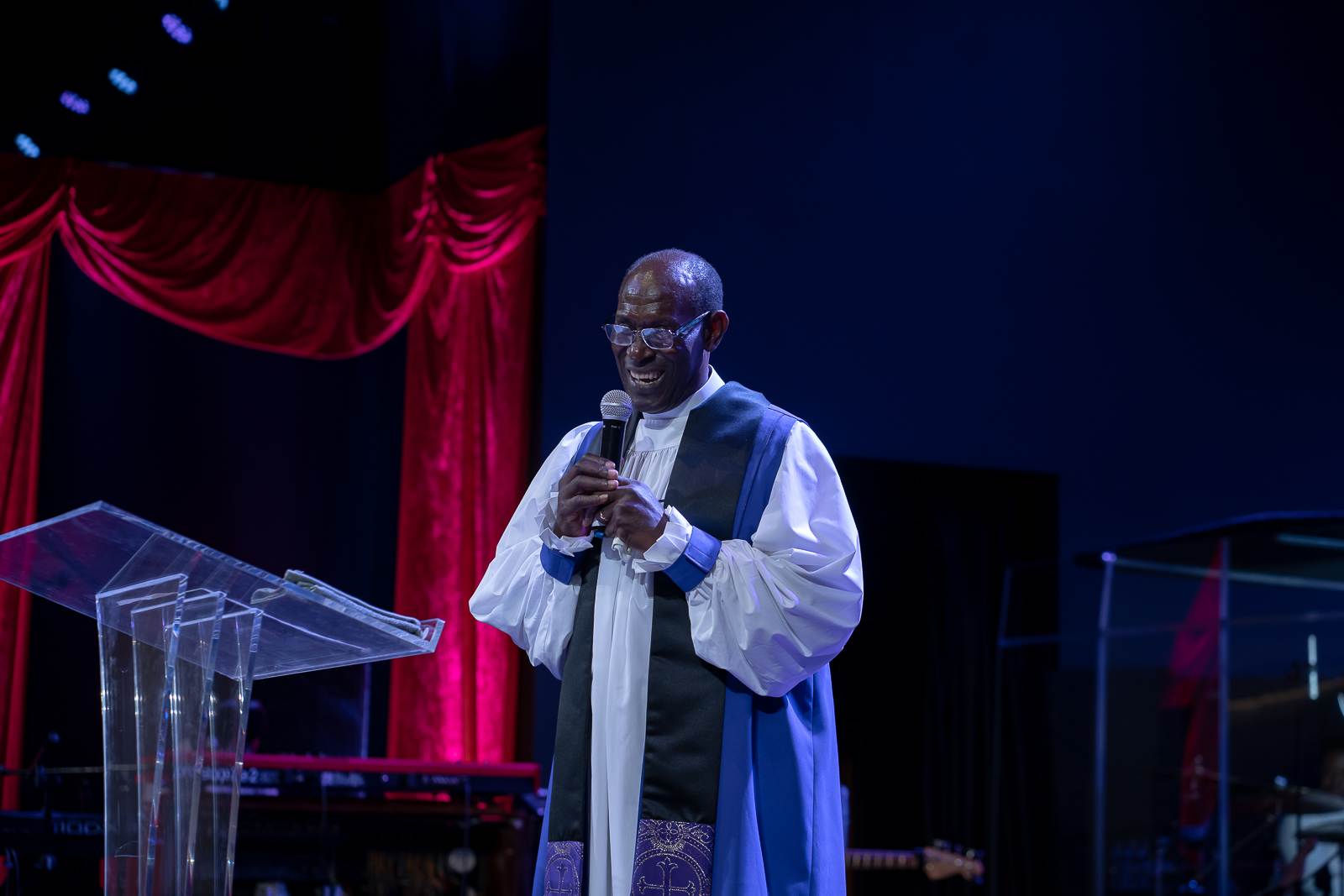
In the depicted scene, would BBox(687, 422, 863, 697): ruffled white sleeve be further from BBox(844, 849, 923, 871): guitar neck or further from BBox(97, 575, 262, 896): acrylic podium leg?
BBox(844, 849, 923, 871): guitar neck

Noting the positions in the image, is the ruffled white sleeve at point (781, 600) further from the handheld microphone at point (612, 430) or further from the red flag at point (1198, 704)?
the red flag at point (1198, 704)

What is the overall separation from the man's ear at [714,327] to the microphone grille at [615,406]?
0.23m

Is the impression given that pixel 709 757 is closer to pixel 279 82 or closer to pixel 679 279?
pixel 679 279

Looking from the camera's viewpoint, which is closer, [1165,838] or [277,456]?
[1165,838]

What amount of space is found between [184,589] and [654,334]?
0.88 m

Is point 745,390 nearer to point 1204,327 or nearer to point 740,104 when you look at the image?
point 740,104

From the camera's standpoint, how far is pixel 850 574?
2463 millimetres

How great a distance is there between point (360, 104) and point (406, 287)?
4.67ft

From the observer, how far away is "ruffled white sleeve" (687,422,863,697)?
2.41 meters

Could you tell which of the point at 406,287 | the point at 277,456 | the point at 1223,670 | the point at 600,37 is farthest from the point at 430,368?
the point at 1223,670

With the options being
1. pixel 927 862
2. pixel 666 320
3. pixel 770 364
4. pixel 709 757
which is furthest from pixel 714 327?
pixel 770 364

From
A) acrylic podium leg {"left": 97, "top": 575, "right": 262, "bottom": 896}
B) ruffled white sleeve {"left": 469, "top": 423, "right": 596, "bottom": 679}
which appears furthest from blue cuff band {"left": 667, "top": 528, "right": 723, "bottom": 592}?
acrylic podium leg {"left": 97, "top": 575, "right": 262, "bottom": 896}

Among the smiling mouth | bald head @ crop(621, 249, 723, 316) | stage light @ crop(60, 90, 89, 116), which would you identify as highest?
stage light @ crop(60, 90, 89, 116)

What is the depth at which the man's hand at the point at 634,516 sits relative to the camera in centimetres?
241
